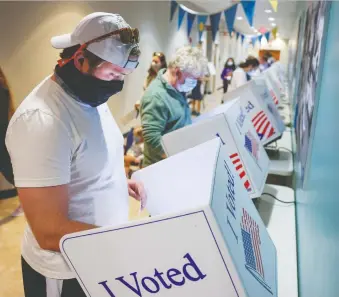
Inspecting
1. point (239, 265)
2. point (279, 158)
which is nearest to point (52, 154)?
point (239, 265)

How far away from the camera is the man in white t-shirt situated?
0.90 meters

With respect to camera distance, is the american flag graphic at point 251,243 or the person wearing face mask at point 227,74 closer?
the american flag graphic at point 251,243

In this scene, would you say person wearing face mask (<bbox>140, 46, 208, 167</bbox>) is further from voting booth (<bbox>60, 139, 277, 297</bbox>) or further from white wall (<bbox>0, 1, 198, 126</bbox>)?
white wall (<bbox>0, 1, 198, 126</bbox>)

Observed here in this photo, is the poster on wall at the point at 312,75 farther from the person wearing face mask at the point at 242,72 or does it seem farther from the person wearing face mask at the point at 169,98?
the person wearing face mask at the point at 242,72

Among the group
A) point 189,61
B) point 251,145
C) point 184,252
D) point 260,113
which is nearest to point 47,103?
point 184,252

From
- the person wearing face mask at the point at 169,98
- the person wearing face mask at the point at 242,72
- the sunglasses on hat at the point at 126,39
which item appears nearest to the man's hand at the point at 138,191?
the sunglasses on hat at the point at 126,39

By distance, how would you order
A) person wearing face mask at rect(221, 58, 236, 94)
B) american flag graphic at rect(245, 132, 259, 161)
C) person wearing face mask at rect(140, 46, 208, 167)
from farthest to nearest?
1. person wearing face mask at rect(221, 58, 236, 94)
2. person wearing face mask at rect(140, 46, 208, 167)
3. american flag graphic at rect(245, 132, 259, 161)

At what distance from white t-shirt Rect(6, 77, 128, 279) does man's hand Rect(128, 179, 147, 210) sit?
0.04 meters

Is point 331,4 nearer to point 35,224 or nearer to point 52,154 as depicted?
point 52,154

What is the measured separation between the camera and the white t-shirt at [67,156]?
897mm

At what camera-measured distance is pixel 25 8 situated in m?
3.41

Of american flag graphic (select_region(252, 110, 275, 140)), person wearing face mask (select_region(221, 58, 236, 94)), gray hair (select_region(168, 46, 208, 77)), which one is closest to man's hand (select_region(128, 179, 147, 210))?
gray hair (select_region(168, 46, 208, 77))

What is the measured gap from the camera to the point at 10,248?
2.72 metres

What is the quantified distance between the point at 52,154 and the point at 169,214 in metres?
0.38
